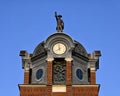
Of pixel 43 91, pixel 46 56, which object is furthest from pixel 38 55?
pixel 43 91

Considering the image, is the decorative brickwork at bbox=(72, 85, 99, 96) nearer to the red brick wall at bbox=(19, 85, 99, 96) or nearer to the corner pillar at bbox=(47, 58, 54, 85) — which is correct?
the red brick wall at bbox=(19, 85, 99, 96)

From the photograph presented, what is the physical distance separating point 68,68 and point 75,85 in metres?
1.75

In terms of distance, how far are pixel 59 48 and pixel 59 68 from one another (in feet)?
6.00

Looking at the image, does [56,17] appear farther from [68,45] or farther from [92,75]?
[92,75]

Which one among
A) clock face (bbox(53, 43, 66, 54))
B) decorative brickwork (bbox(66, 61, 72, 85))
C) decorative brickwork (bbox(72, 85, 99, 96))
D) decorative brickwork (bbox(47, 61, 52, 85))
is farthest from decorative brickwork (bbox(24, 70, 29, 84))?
decorative brickwork (bbox(72, 85, 99, 96))

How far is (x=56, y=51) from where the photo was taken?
1729 inches

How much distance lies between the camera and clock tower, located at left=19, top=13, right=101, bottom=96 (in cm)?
4259

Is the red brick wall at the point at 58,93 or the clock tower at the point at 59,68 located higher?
the clock tower at the point at 59,68

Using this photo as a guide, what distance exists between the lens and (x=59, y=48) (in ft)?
144

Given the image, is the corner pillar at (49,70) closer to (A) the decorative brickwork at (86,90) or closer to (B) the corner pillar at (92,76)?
(A) the decorative brickwork at (86,90)

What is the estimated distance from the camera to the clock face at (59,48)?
4391cm

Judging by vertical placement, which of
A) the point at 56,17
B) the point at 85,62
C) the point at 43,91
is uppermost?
the point at 56,17

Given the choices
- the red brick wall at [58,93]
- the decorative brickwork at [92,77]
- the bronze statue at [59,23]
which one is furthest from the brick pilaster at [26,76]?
the decorative brickwork at [92,77]

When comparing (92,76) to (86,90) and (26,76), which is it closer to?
(86,90)
